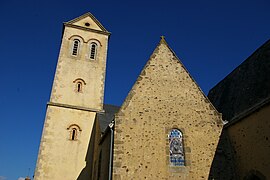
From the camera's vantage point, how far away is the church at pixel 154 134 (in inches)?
383

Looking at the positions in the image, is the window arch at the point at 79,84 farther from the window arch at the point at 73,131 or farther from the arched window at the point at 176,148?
the arched window at the point at 176,148

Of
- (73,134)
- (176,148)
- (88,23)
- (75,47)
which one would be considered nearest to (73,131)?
Result: (73,134)

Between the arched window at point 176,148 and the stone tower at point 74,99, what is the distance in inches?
280

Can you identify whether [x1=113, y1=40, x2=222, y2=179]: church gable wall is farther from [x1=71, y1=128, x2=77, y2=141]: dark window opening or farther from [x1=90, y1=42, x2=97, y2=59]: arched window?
[x1=90, y1=42, x2=97, y2=59]: arched window

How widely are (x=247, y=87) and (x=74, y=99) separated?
11226 mm

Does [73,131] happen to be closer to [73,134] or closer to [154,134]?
[73,134]

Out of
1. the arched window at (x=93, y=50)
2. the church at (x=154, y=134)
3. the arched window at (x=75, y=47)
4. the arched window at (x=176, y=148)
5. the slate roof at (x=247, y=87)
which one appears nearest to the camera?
the church at (x=154, y=134)

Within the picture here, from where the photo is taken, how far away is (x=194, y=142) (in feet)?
34.5

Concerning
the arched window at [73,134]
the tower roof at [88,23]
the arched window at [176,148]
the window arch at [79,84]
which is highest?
the tower roof at [88,23]

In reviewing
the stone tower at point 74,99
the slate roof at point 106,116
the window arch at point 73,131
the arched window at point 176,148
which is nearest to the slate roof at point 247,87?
the arched window at point 176,148

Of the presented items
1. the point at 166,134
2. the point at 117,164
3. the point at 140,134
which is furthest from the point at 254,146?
the point at 117,164

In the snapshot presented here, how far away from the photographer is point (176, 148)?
1030cm

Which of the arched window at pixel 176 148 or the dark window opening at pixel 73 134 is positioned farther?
the dark window opening at pixel 73 134

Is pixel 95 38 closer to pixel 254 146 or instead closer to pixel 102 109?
pixel 102 109
